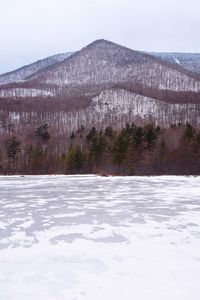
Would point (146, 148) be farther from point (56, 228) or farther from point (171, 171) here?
point (56, 228)

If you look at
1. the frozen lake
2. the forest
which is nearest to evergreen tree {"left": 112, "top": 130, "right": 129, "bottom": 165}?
the forest

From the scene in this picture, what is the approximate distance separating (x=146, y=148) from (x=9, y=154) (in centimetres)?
2539

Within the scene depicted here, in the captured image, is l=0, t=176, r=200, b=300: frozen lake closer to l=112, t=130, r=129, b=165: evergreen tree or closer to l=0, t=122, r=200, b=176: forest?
l=0, t=122, r=200, b=176: forest

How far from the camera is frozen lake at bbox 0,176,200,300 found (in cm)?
679

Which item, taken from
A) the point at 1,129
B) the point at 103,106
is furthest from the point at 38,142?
the point at 103,106

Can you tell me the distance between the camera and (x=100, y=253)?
9.17 metres

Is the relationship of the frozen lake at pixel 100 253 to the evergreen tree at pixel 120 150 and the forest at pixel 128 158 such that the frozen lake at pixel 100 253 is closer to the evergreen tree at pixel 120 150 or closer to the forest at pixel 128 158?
the forest at pixel 128 158

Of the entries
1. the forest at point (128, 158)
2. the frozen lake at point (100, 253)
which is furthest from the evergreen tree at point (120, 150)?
the frozen lake at point (100, 253)

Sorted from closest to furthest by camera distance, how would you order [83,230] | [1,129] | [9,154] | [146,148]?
[83,230] → [146,148] → [9,154] → [1,129]

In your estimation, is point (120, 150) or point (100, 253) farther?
point (120, 150)

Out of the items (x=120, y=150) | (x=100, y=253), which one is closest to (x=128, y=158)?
(x=120, y=150)

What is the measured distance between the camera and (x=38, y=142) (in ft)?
346

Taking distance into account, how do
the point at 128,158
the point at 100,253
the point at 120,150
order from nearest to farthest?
the point at 100,253 → the point at 128,158 → the point at 120,150

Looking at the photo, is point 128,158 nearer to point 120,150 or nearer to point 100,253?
point 120,150
